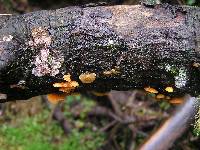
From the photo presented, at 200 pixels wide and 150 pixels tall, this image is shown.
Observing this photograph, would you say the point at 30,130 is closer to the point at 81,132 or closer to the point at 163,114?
the point at 81,132

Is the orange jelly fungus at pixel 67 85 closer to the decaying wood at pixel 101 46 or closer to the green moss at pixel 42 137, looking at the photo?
the decaying wood at pixel 101 46

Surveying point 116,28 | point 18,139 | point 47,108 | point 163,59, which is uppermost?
point 116,28

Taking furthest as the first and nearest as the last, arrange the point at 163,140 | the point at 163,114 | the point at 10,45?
the point at 163,114 < the point at 163,140 < the point at 10,45

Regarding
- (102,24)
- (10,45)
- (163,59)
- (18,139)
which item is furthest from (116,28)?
(18,139)

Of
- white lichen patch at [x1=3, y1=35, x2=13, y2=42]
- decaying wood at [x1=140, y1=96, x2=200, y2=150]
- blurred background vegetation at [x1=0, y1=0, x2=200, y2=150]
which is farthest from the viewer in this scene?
blurred background vegetation at [x1=0, y1=0, x2=200, y2=150]

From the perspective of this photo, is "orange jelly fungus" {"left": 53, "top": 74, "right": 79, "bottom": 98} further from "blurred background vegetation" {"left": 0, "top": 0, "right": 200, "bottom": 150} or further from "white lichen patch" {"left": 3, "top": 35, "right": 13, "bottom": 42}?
"blurred background vegetation" {"left": 0, "top": 0, "right": 200, "bottom": 150}

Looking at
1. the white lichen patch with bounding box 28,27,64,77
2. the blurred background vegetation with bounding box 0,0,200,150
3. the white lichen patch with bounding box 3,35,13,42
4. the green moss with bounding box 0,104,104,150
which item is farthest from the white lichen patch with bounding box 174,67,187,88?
the green moss with bounding box 0,104,104,150

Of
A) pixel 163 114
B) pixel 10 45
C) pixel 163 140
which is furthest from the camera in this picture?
pixel 163 114
